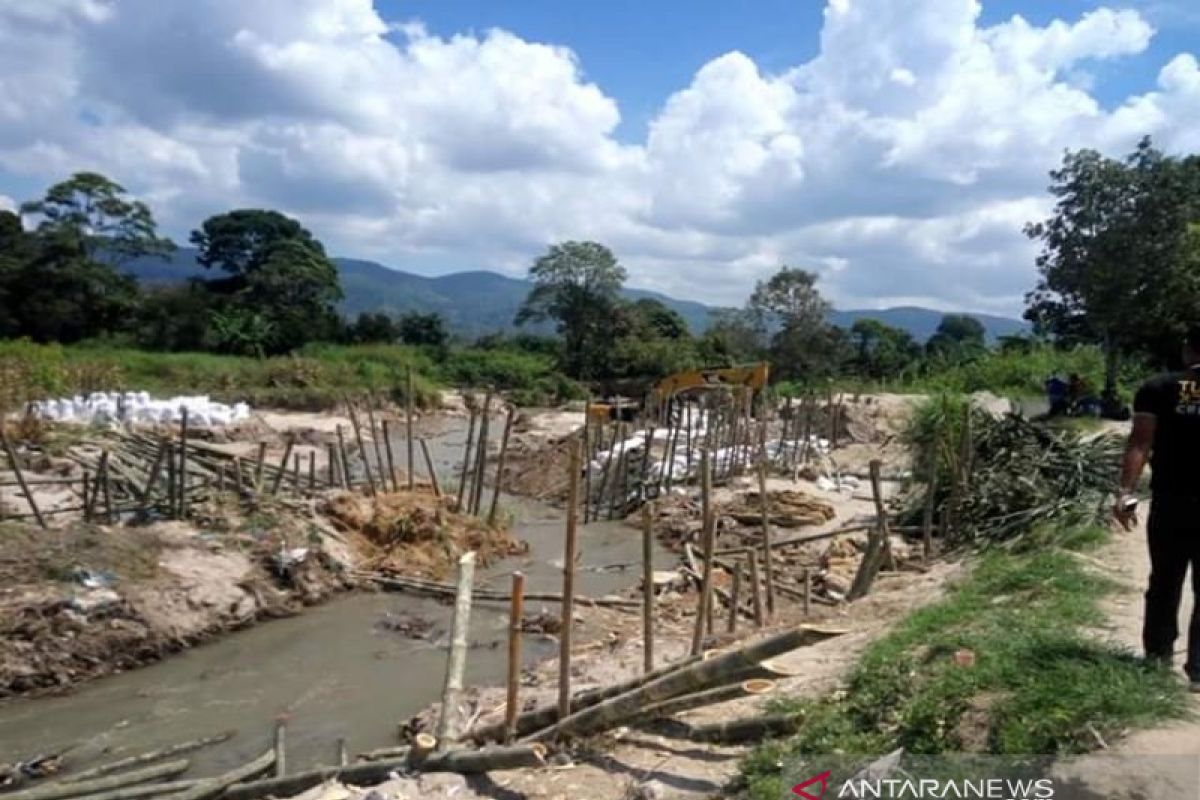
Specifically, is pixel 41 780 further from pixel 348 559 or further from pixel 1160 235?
pixel 1160 235

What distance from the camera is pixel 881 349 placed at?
135 ft

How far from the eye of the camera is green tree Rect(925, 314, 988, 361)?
37922 millimetres

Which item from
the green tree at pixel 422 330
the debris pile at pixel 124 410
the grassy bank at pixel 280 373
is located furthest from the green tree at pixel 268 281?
the debris pile at pixel 124 410

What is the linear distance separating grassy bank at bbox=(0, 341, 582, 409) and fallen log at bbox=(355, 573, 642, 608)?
1021cm

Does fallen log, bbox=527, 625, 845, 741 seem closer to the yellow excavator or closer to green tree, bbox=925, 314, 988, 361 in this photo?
the yellow excavator

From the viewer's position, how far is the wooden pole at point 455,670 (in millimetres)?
5066

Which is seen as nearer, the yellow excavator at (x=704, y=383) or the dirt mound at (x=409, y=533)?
the dirt mound at (x=409, y=533)

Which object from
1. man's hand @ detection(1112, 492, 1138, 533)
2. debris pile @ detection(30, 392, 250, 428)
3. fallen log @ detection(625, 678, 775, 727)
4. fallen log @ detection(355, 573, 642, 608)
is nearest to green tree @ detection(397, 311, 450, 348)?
debris pile @ detection(30, 392, 250, 428)

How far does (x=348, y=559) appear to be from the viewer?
1125 centimetres

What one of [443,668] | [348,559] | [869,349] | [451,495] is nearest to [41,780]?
[443,668]

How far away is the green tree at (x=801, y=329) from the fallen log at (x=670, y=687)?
31948 millimetres

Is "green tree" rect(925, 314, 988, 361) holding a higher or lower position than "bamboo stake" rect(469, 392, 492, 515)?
higher

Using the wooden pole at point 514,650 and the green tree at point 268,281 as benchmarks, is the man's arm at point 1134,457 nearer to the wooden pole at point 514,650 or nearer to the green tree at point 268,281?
the wooden pole at point 514,650

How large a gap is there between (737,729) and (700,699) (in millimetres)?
239
